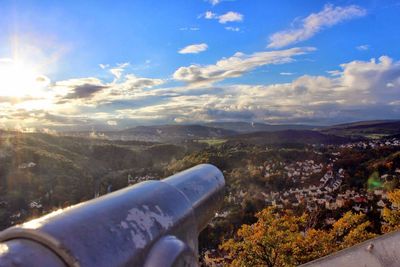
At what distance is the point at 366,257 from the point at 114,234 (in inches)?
42.3

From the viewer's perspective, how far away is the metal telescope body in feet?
4.11

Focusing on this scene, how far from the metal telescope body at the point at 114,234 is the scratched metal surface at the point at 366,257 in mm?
581

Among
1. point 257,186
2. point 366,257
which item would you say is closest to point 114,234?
point 366,257

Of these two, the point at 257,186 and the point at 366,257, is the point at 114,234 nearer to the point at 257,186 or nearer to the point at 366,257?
the point at 366,257

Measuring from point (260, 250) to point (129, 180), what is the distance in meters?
50.0

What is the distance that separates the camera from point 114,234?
1484mm

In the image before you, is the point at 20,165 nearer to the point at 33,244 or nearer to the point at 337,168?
the point at 337,168

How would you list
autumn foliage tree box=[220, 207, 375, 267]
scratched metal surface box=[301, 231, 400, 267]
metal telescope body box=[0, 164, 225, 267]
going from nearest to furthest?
metal telescope body box=[0, 164, 225, 267]
scratched metal surface box=[301, 231, 400, 267]
autumn foliage tree box=[220, 207, 375, 267]

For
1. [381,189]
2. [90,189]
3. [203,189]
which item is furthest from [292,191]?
[203,189]

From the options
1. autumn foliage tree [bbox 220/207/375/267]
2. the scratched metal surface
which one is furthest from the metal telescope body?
autumn foliage tree [bbox 220/207/375/267]

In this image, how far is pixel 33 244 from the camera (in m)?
1.26

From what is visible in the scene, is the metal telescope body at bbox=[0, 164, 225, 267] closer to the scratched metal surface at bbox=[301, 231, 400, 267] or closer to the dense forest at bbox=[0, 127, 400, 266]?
the scratched metal surface at bbox=[301, 231, 400, 267]

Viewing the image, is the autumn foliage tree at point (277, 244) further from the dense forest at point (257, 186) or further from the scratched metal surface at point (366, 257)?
the scratched metal surface at point (366, 257)

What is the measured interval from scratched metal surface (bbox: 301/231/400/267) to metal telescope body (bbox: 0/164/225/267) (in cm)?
58
